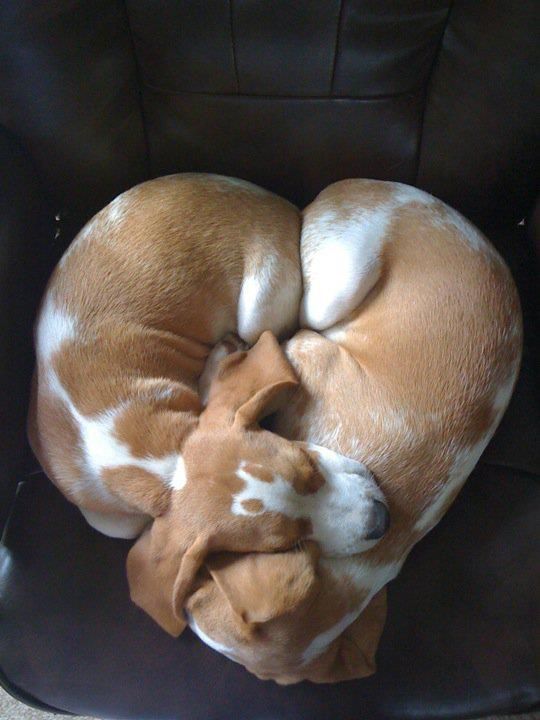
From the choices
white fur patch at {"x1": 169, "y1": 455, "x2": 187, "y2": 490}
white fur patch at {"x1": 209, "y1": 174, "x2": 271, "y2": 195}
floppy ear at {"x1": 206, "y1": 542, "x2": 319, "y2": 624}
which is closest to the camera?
floppy ear at {"x1": 206, "y1": 542, "x2": 319, "y2": 624}

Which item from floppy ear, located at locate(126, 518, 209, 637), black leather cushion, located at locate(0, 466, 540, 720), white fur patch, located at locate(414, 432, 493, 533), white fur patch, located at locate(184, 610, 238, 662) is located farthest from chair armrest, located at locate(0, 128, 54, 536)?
white fur patch, located at locate(414, 432, 493, 533)

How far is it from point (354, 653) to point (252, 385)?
1.88ft

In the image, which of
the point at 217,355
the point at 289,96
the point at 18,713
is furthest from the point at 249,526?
the point at 18,713

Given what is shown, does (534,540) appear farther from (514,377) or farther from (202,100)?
(202,100)

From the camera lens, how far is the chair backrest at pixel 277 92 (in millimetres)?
1187

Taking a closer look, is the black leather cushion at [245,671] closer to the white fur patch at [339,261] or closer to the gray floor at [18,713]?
the white fur patch at [339,261]

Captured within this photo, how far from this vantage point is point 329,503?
1.16 meters

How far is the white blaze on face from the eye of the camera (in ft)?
3.64

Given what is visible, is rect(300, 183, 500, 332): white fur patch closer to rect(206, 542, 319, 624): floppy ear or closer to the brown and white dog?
the brown and white dog

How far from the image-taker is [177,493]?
1169 mm

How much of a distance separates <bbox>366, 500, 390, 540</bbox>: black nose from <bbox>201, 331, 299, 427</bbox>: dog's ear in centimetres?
29

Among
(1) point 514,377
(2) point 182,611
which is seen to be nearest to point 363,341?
(1) point 514,377

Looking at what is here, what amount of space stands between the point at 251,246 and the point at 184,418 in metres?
0.43

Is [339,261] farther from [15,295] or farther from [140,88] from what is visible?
[15,295]
